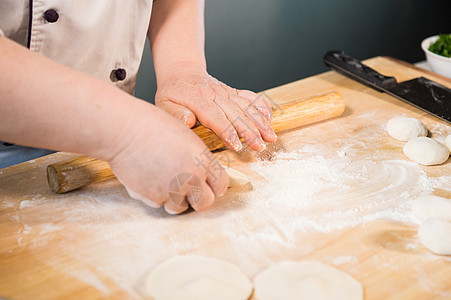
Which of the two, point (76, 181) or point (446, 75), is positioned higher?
point (446, 75)

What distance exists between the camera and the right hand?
0.88m

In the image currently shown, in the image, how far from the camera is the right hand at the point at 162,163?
2.88 feet

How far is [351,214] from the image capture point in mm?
985

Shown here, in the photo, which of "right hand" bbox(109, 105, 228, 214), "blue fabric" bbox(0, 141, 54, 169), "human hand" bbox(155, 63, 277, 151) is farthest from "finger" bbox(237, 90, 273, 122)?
"blue fabric" bbox(0, 141, 54, 169)

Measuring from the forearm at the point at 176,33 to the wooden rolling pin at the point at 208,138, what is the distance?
0.30m

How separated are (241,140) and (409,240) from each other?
1.62 feet

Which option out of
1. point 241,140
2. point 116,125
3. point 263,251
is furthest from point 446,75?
point 116,125

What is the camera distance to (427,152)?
1154 mm

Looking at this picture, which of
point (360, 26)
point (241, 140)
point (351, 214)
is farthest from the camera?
point (360, 26)

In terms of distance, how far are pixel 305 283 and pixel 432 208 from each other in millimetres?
365

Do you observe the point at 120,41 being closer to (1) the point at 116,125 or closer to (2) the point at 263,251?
(1) the point at 116,125

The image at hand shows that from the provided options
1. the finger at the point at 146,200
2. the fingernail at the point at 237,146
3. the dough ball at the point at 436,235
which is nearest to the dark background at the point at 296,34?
the fingernail at the point at 237,146

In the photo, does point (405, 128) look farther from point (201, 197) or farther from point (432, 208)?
point (201, 197)

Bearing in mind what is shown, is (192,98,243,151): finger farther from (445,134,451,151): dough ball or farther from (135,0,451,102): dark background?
(135,0,451,102): dark background
